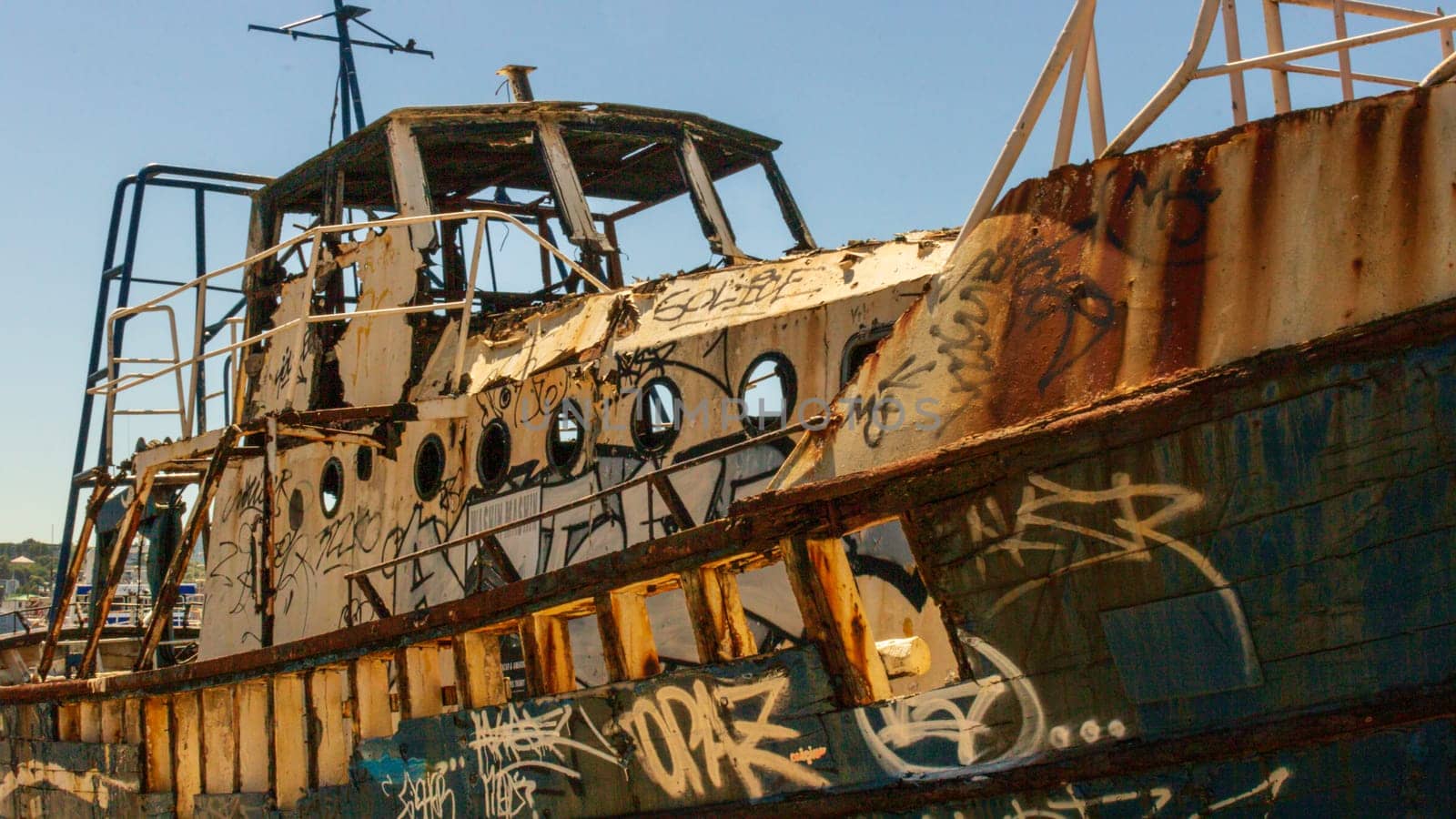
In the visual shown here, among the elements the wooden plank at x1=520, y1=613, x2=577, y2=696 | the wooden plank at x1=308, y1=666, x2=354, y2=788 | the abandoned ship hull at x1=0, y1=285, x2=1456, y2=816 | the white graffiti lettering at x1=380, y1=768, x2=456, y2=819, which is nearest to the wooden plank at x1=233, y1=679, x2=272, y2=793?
the wooden plank at x1=308, y1=666, x2=354, y2=788

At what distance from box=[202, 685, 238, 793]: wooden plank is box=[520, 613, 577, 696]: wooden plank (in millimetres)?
3071

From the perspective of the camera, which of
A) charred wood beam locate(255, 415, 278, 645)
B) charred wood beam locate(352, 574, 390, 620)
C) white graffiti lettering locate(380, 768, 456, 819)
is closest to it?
white graffiti lettering locate(380, 768, 456, 819)

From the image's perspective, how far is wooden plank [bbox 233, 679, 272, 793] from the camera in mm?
8180

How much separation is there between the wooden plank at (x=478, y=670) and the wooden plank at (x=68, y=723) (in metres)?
4.71

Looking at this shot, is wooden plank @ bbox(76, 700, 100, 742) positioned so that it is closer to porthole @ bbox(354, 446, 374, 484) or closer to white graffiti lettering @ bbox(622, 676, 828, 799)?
porthole @ bbox(354, 446, 374, 484)

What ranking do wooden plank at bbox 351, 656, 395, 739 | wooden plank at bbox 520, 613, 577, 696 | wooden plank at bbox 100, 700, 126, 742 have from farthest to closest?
wooden plank at bbox 100, 700, 126, 742 → wooden plank at bbox 351, 656, 395, 739 → wooden plank at bbox 520, 613, 577, 696

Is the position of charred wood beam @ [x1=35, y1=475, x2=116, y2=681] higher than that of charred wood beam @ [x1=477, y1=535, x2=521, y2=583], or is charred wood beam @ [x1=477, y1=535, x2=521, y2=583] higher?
charred wood beam @ [x1=35, y1=475, x2=116, y2=681]

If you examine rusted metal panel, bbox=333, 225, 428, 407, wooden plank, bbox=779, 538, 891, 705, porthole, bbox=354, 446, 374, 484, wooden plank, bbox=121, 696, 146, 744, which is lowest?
wooden plank, bbox=779, 538, 891, 705

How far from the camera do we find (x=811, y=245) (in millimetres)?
11039

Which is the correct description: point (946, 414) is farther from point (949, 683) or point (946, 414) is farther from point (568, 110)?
point (568, 110)

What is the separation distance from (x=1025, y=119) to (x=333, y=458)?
5908mm

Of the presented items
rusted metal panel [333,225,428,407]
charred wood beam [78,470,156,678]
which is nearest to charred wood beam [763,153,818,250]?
rusted metal panel [333,225,428,407]

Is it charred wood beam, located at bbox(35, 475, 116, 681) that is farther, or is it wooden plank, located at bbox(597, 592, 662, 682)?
charred wood beam, located at bbox(35, 475, 116, 681)

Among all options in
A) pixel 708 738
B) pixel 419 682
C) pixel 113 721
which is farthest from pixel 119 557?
pixel 708 738
